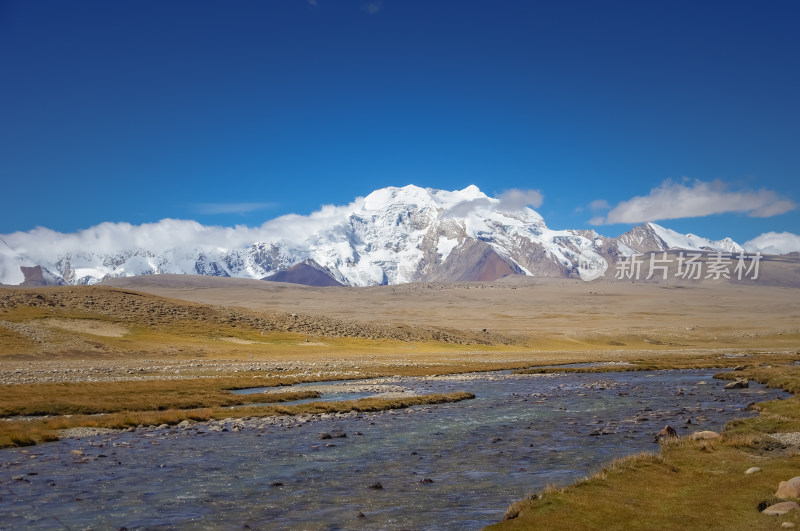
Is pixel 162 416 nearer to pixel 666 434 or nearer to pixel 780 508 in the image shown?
pixel 666 434

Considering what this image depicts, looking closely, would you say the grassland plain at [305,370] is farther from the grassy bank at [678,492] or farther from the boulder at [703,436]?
the boulder at [703,436]

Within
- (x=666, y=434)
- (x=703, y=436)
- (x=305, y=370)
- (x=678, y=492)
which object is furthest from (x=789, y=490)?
(x=305, y=370)

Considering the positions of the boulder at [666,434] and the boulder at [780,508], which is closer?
the boulder at [780,508]

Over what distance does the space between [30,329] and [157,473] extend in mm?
73291

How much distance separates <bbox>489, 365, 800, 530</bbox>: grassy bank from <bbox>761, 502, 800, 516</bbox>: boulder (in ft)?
0.71

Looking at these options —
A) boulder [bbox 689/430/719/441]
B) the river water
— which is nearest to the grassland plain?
boulder [bbox 689/430/719/441]

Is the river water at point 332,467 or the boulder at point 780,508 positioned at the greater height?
the boulder at point 780,508

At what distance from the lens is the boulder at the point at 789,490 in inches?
619

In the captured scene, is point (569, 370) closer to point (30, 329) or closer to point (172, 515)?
point (172, 515)

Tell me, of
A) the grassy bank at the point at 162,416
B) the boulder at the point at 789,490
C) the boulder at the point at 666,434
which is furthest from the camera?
the grassy bank at the point at 162,416

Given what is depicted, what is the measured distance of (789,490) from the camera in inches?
625

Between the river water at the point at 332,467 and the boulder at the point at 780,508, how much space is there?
663cm

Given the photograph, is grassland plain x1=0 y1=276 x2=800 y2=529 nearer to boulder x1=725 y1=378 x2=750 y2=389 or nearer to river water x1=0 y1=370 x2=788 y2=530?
river water x1=0 y1=370 x2=788 y2=530

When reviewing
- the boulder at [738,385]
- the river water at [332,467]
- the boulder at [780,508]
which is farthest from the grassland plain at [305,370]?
the boulder at [738,385]
